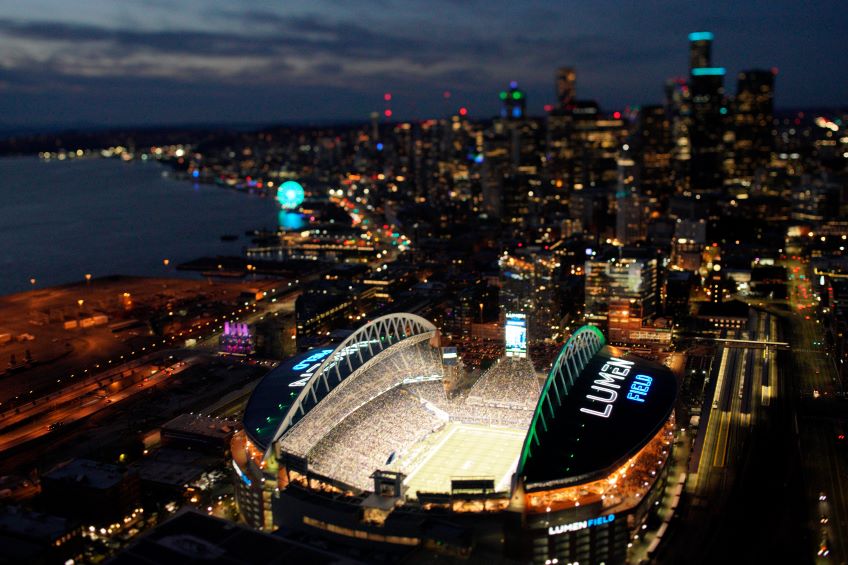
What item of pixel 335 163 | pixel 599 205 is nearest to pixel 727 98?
pixel 599 205

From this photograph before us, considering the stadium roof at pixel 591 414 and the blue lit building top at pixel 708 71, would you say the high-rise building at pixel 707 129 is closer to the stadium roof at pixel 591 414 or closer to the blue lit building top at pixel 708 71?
the blue lit building top at pixel 708 71

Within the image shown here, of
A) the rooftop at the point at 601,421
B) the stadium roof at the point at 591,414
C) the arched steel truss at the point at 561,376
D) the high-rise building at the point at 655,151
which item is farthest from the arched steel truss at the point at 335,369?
the high-rise building at the point at 655,151

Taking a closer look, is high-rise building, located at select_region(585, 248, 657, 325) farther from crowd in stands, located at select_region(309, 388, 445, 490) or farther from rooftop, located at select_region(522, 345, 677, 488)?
crowd in stands, located at select_region(309, 388, 445, 490)

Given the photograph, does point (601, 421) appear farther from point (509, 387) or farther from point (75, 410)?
point (75, 410)

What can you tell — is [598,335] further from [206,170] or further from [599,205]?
[206,170]

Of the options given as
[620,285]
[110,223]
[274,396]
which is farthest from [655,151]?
[274,396]

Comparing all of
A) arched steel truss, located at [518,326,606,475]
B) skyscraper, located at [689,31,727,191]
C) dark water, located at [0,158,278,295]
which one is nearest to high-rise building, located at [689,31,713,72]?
skyscraper, located at [689,31,727,191]

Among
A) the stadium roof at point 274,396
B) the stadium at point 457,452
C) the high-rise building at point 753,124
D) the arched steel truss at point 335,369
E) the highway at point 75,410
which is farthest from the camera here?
the high-rise building at point 753,124
